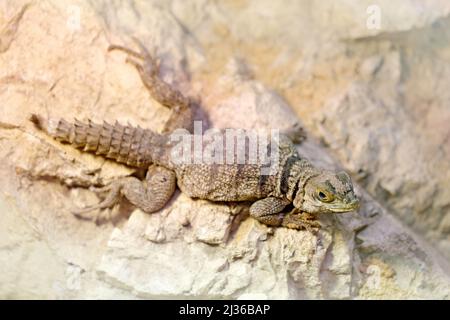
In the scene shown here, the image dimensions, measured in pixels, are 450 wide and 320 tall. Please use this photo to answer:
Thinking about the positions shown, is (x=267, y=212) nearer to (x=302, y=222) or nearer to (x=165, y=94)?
(x=302, y=222)

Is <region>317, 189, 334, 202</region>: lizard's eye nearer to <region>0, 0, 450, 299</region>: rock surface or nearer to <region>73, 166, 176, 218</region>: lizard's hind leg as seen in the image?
<region>0, 0, 450, 299</region>: rock surface

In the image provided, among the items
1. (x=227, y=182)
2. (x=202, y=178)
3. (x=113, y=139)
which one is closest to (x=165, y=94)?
(x=113, y=139)

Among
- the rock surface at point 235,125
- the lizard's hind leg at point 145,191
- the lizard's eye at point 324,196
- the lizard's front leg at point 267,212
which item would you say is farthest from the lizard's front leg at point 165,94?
the lizard's eye at point 324,196

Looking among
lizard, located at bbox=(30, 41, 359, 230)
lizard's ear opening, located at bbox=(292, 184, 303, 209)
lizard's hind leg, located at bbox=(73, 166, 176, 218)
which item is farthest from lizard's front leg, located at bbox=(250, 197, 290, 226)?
lizard's hind leg, located at bbox=(73, 166, 176, 218)

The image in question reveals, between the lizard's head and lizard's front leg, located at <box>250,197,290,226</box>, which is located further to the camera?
lizard's front leg, located at <box>250,197,290,226</box>

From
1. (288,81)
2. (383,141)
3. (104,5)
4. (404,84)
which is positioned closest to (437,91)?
(404,84)
